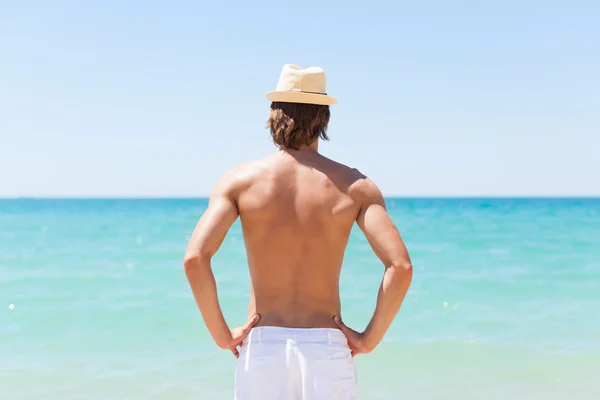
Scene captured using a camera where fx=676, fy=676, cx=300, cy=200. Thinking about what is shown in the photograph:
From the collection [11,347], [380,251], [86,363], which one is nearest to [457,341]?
[86,363]

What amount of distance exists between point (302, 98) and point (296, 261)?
591mm

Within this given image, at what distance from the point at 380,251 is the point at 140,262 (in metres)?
14.1

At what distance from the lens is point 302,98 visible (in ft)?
8.06

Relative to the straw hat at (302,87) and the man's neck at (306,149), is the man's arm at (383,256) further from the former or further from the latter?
the straw hat at (302,87)

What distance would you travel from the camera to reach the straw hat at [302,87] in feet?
8.05

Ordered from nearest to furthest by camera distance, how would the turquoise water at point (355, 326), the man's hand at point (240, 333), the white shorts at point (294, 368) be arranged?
1. the white shorts at point (294, 368)
2. the man's hand at point (240, 333)
3. the turquoise water at point (355, 326)

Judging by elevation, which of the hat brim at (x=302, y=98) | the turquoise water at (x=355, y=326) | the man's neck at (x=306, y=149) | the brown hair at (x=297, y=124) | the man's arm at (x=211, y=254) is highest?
the hat brim at (x=302, y=98)

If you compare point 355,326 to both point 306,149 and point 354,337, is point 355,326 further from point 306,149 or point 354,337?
point 306,149

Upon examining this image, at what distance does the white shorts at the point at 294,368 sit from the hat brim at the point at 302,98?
2.69 ft

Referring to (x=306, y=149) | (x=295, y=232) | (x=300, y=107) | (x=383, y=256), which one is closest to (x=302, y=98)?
(x=300, y=107)

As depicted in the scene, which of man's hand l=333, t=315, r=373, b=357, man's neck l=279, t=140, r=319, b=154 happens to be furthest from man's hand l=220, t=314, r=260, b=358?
man's neck l=279, t=140, r=319, b=154

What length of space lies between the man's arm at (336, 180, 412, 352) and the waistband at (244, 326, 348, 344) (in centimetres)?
8

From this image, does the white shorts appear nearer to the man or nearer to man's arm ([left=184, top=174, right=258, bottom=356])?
the man

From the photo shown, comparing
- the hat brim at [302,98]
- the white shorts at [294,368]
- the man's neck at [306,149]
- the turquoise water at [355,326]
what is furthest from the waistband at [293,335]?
the turquoise water at [355,326]
